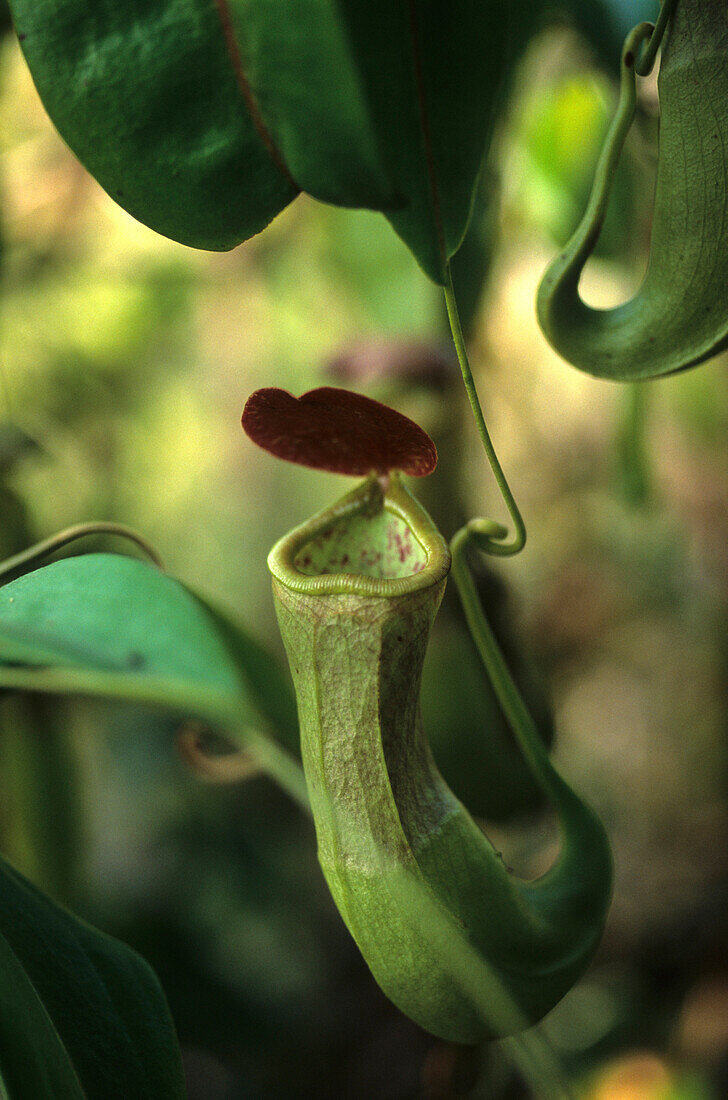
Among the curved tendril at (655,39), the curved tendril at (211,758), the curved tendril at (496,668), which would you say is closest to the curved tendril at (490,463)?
the curved tendril at (496,668)

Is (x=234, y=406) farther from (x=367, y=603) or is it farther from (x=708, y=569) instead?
(x=367, y=603)

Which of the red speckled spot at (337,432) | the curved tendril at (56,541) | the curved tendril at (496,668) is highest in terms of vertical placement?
the red speckled spot at (337,432)

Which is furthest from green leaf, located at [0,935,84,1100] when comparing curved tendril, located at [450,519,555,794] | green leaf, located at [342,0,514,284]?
green leaf, located at [342,0,514,284]

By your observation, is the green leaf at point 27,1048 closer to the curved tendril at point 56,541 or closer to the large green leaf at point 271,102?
the curved tendril at point 56,541

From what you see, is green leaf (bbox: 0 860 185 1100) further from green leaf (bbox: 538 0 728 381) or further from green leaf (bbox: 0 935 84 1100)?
green leaf (bbox: 538 0 728 381)

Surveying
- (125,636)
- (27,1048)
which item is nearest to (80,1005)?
(27,1048)

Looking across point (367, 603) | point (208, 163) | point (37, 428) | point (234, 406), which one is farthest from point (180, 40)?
point (234, 406)
